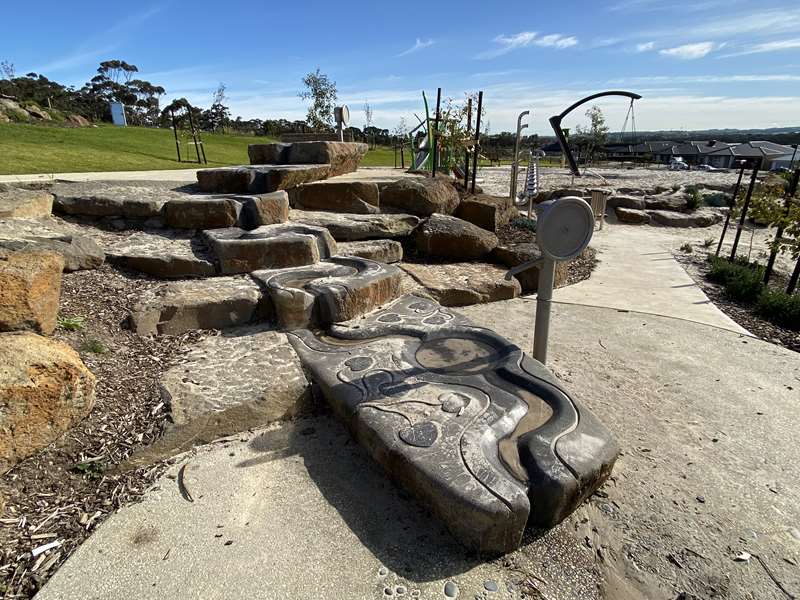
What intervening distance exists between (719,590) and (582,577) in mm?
524

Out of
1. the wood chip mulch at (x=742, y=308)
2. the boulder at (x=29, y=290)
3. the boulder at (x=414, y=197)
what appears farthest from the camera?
the boulder at (x=414, y=197)

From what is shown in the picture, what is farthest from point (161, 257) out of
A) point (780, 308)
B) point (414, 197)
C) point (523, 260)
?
point (780, 308)

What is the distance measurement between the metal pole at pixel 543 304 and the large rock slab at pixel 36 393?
272cm

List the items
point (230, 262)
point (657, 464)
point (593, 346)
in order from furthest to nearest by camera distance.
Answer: point (230, 262) → point (593, 346) → point (657, 464)

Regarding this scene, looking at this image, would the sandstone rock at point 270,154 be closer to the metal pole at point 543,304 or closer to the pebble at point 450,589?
the metal pole at point 543,304

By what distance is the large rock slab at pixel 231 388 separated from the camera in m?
2.52

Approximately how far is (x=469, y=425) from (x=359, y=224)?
3940mm

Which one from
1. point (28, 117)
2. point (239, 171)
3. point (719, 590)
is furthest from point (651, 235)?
point (28, 117)

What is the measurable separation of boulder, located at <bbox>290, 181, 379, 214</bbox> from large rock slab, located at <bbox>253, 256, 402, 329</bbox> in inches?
87.8

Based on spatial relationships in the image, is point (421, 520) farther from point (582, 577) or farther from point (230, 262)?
point (230, 262)

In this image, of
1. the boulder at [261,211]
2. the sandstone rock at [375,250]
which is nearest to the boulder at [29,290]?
the boulder at [261,211]

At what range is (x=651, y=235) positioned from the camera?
988cm

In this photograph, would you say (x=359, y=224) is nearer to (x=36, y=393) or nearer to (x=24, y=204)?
(x=24, y=204)

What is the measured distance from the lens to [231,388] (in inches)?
108
